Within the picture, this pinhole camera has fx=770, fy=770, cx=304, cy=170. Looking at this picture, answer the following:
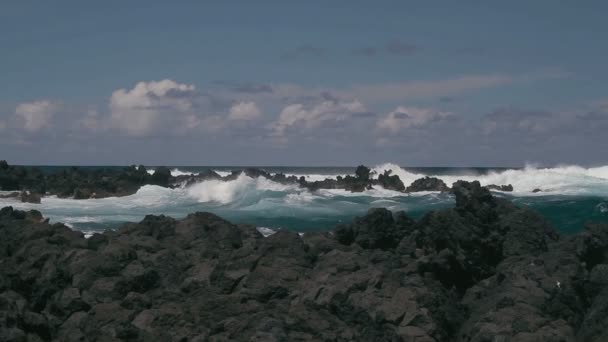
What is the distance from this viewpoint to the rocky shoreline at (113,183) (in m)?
38.6

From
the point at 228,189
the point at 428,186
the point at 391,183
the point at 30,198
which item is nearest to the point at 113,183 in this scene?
the point at 30,198

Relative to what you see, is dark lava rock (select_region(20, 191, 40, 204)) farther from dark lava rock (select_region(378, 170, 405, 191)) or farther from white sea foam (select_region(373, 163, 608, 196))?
white sea foam (select_region(373, 163, 608, 196))

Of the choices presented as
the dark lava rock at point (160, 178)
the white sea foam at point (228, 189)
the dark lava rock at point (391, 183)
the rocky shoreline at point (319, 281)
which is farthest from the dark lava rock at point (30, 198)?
the dark lava rock at point (391, 183)

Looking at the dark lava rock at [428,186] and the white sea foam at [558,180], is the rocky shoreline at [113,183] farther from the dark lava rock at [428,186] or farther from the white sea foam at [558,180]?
the white sea foam at [558,180]

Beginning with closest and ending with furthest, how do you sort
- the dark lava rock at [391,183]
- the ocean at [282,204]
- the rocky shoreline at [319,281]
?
the rocky shoreline at [319,281]
the ocean at [282,204]
the dark lava rock at [391,183]

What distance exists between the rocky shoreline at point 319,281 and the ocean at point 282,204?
34.3ft

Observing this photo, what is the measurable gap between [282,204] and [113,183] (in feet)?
32.5

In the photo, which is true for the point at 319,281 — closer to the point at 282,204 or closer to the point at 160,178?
the point at 282,204

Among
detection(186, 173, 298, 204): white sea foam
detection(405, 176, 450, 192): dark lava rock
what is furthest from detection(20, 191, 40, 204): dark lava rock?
detection(405, 176, 450, 192): dark lava rock

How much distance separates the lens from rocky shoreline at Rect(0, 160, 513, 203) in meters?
38.6

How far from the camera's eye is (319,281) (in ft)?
35.5

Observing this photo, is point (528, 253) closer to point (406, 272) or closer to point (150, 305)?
→ point (406, 272)

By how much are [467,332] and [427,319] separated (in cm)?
51

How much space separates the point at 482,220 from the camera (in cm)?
1446
